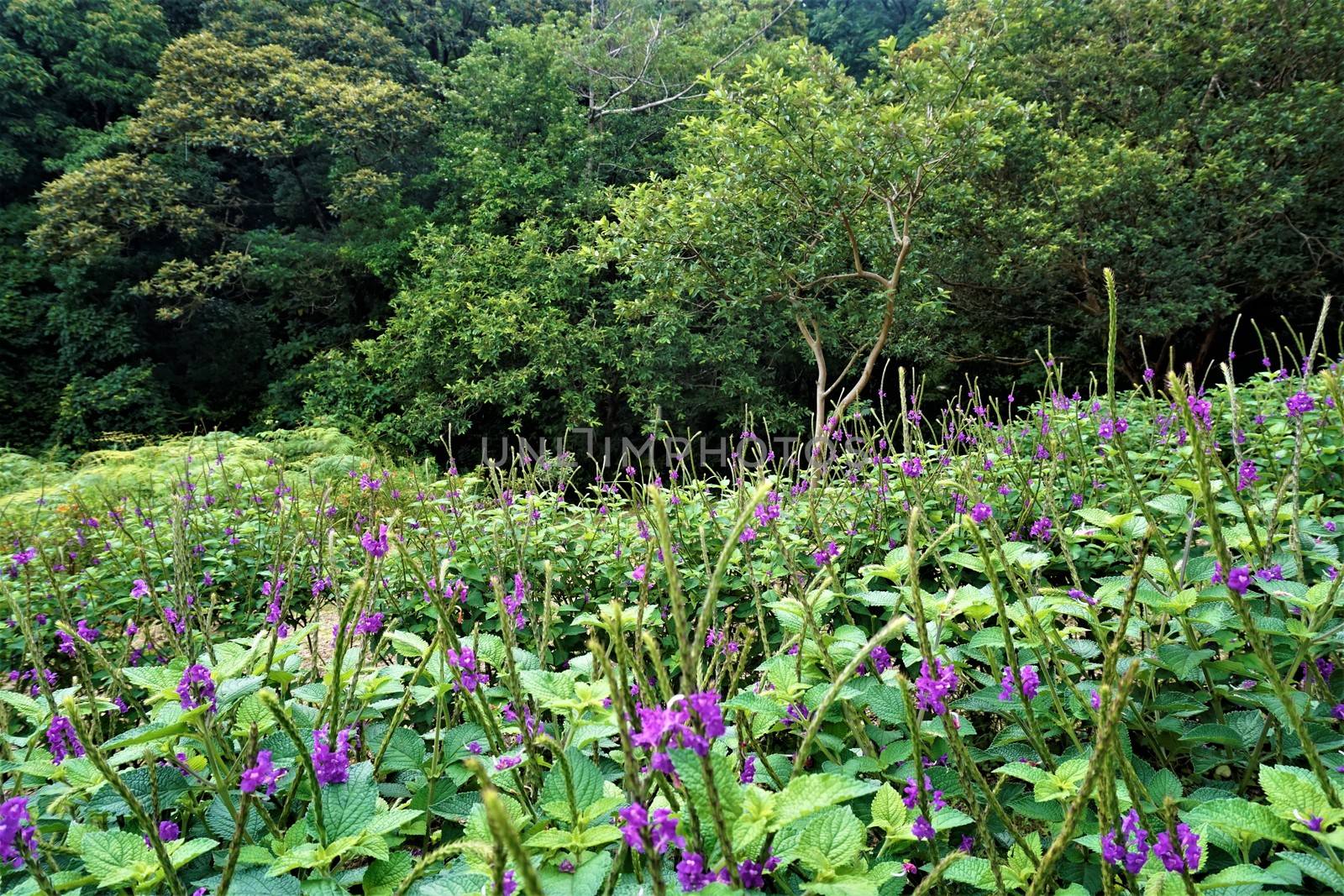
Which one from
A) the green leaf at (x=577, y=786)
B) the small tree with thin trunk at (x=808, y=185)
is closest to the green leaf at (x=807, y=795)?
the green leaf at (x=577, y=786)

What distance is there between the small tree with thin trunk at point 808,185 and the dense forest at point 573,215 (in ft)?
0.18

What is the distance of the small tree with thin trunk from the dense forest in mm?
55

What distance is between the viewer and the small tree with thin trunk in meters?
4.90

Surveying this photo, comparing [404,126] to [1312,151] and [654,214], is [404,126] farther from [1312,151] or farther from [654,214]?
[1312,151]

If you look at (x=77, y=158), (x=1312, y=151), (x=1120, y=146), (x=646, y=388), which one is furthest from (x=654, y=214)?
(x=77, y=158)

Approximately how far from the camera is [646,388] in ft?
33.0

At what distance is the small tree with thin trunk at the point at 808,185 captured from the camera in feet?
16.1

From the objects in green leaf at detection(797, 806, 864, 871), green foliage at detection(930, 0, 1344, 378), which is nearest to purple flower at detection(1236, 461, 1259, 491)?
green leaf at detection(797, 806, 864, 871)

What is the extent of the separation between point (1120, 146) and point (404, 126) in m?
9.45

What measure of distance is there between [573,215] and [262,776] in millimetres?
10542

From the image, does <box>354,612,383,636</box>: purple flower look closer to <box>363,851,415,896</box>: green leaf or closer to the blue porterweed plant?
the blue porterweed plant

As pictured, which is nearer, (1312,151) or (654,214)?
(654,214)

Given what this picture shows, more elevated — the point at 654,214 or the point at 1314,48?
the point at 1314,48

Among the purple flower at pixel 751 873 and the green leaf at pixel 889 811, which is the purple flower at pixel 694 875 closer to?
the purple flower at pixel 751 873
